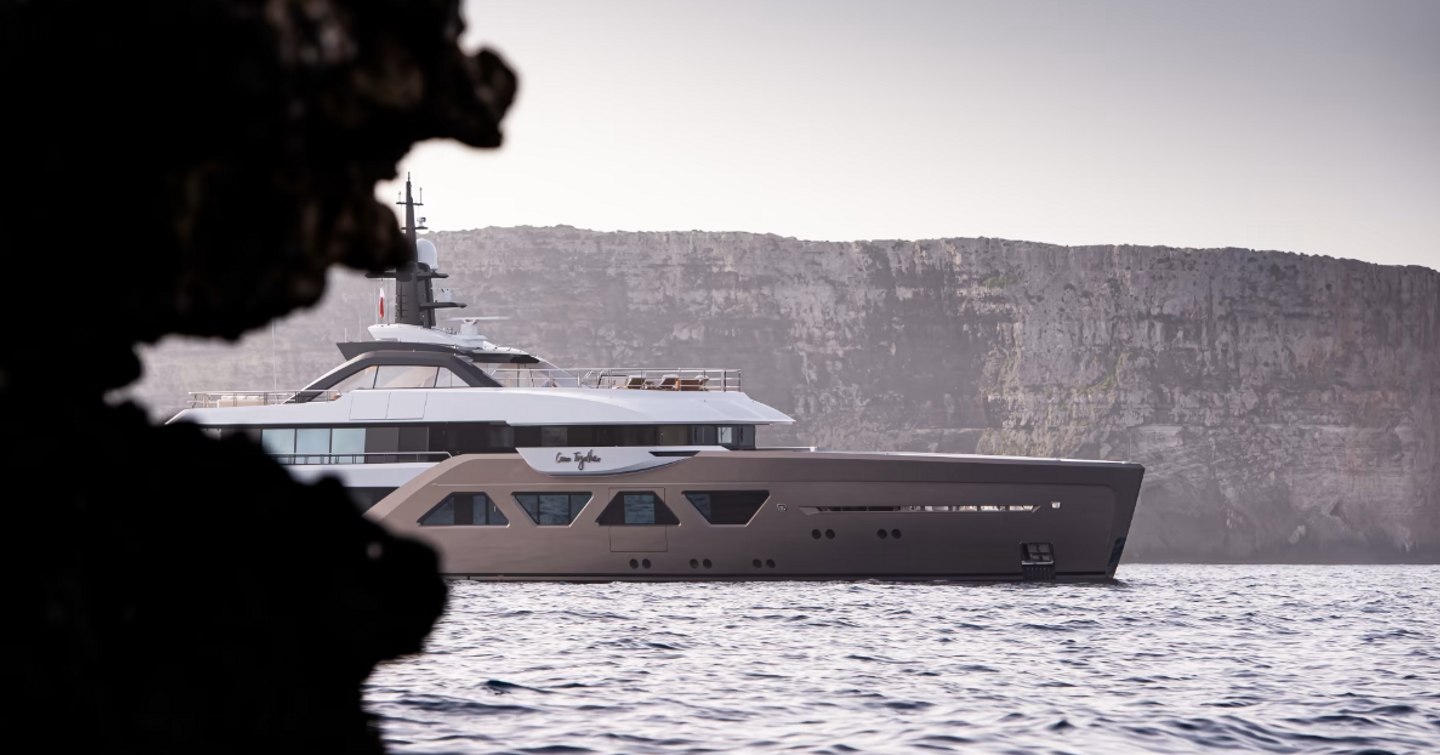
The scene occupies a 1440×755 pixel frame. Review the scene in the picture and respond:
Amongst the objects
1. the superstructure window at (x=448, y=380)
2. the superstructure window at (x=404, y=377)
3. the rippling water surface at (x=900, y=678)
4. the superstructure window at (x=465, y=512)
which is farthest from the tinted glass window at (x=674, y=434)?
the rippling water surface at (x=900, y=678)

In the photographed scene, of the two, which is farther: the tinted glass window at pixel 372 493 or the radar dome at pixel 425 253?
the radar dome at pixel 425 253

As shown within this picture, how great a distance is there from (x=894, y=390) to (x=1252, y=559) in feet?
82.7

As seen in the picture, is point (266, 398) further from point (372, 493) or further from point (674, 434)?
point (674, 434)

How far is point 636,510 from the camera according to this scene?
91.3 ft

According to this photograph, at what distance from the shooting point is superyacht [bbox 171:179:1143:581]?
87.4 ft

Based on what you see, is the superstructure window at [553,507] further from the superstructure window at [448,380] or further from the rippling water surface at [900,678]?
the rippling water surface at [900,678]

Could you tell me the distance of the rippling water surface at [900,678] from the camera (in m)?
9.78

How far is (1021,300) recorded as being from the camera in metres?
102

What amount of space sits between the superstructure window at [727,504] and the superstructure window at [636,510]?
1.93ft

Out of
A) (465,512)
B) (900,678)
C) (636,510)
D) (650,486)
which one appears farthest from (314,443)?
(900,678)

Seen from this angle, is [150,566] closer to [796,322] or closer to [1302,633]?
[1302,633]

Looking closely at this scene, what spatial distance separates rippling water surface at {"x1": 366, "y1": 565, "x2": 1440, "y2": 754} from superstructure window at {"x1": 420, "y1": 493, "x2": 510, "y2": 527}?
219 inches

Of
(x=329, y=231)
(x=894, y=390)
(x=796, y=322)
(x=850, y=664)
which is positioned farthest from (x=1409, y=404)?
(x=329, y=231)

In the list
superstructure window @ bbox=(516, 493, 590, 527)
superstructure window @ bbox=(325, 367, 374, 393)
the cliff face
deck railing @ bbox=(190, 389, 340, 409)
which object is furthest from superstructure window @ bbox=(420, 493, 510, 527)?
the cliff face
